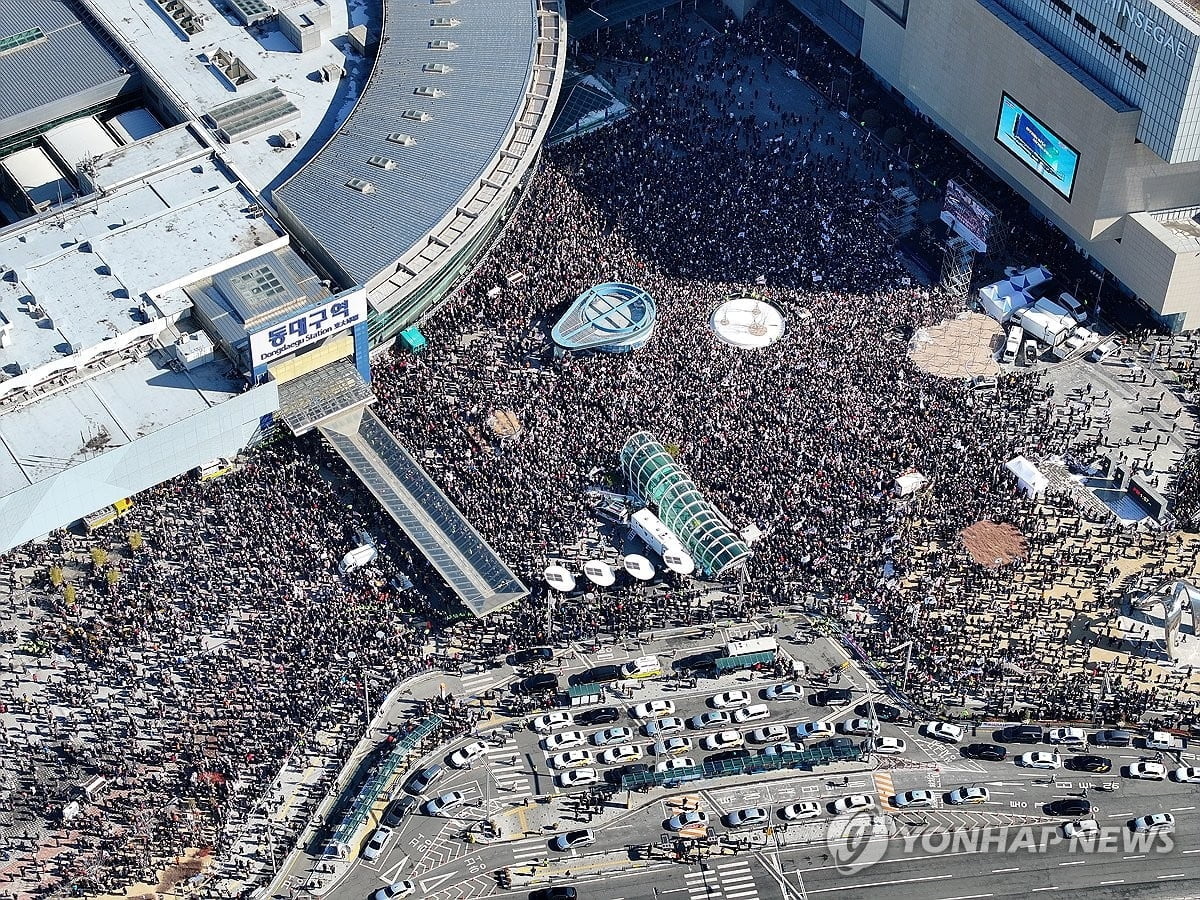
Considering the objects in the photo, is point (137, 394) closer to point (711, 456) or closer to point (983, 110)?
point (711, 456)

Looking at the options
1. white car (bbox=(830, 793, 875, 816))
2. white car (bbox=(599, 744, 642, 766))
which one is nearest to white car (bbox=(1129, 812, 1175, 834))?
white car (bbox=(830, 793, 875, 816))

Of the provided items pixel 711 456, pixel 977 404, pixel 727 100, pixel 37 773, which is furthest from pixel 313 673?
pixel 727 100

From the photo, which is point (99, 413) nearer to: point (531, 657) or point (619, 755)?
point (531, 657)

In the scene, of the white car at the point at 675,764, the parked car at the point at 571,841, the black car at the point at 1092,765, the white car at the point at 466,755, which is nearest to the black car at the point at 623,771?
the white car at the point at 675,764

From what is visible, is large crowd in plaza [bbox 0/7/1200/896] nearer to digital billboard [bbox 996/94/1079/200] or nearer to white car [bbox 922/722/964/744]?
white car [bbox 922/722/964/744]

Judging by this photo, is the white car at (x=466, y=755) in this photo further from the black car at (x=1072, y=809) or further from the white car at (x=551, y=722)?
the black car at (x=1072, y=809)

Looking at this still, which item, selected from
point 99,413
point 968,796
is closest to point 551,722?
point 968,796
